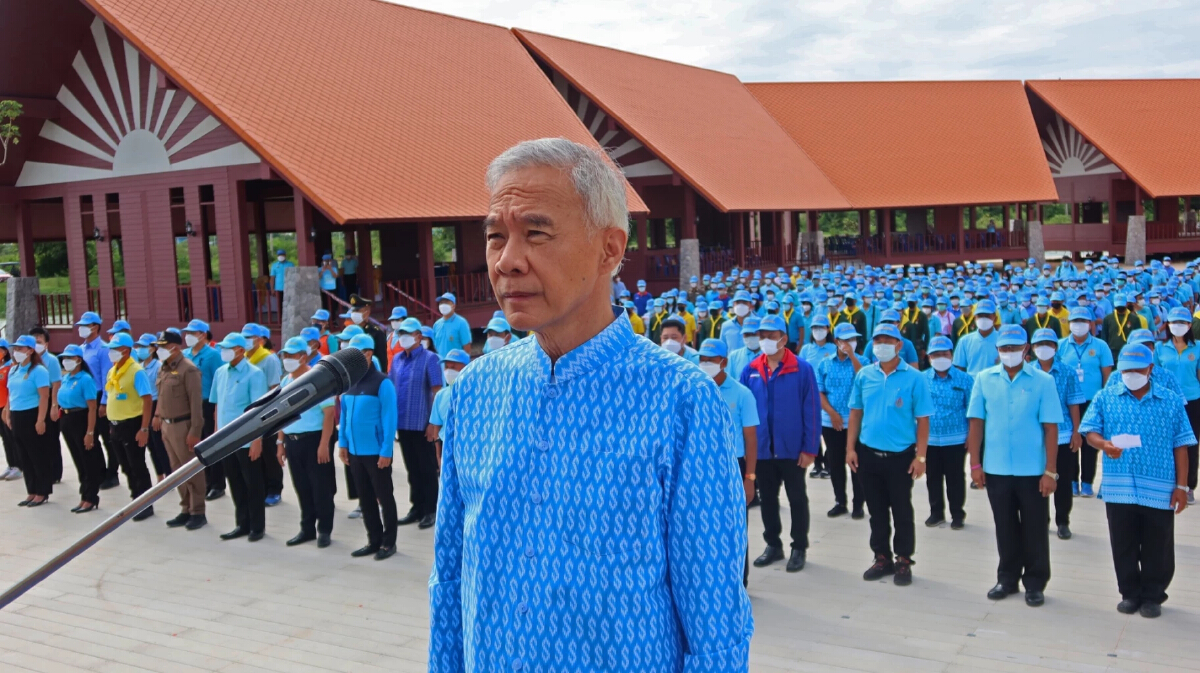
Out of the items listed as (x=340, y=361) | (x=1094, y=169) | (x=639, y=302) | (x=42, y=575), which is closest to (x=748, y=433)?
(x=340, y=361)

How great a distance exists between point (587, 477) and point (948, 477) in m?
7.80

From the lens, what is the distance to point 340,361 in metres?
2.70

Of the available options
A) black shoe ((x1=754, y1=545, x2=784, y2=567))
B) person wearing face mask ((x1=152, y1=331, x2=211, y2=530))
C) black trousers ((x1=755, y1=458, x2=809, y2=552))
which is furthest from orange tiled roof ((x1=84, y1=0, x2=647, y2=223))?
black shoe ((x1=754, y1=545, x2=784, y2=567))

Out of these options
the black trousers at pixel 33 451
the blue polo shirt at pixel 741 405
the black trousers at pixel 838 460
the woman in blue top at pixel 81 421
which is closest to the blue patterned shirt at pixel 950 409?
the black trousers at pixel 838 460

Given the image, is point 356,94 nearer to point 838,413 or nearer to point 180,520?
point 180,520

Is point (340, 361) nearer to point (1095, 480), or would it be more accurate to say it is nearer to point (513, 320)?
point (513, 320)

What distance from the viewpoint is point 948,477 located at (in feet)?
30.3

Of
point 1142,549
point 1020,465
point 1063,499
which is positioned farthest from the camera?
point 1063,499

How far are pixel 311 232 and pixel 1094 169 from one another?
120 feet

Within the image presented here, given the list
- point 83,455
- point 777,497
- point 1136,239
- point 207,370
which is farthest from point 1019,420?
point 1136,239

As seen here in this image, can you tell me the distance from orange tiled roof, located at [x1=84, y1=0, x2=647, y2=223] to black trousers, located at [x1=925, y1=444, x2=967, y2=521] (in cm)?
1117

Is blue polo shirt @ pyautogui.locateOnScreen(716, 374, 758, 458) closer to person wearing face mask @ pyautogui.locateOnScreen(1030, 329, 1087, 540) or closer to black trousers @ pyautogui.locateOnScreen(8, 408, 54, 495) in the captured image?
person wearing face mask @ pyautogui.locateOnScreen(1030, 329, 1087, 540)

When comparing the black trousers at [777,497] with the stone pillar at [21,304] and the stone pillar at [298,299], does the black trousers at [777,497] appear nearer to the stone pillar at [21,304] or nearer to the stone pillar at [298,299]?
the stone pillar at [298,299]

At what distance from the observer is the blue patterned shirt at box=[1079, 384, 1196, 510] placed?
6746 mm
